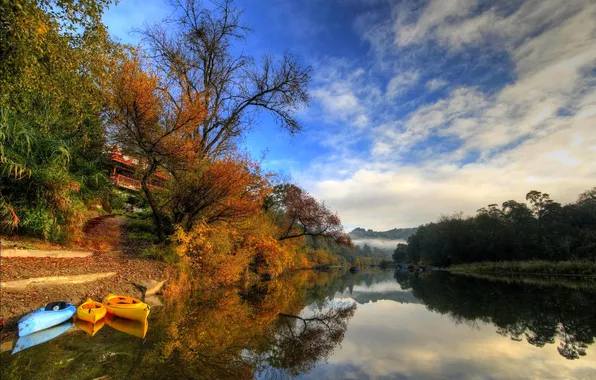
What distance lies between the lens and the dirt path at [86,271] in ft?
22.4

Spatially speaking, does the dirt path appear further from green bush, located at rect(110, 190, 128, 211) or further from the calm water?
green bush, located at rect(110, 190, 128, 211)

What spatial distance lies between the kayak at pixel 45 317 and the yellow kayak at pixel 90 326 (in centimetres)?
28

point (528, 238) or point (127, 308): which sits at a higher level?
point (528, 238)

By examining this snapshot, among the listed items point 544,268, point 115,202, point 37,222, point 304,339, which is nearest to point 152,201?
point 37,222

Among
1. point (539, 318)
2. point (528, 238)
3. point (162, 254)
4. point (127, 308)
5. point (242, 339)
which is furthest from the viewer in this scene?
point (528, 238)

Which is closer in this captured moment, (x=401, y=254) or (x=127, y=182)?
(x=127, y=182)

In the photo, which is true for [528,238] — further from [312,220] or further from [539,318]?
[539,318]

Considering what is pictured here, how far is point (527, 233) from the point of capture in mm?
40625

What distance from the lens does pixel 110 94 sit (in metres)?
10.4

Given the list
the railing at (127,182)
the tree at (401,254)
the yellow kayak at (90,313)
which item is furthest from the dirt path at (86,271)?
the tree at (401,254)

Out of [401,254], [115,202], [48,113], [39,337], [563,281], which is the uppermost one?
[48,113]

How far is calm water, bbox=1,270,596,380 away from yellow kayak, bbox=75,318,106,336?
0.13 m

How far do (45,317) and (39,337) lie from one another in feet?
1.45

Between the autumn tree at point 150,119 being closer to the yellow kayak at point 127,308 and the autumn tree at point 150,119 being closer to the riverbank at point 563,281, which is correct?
the yellow kayak at point 127,308
